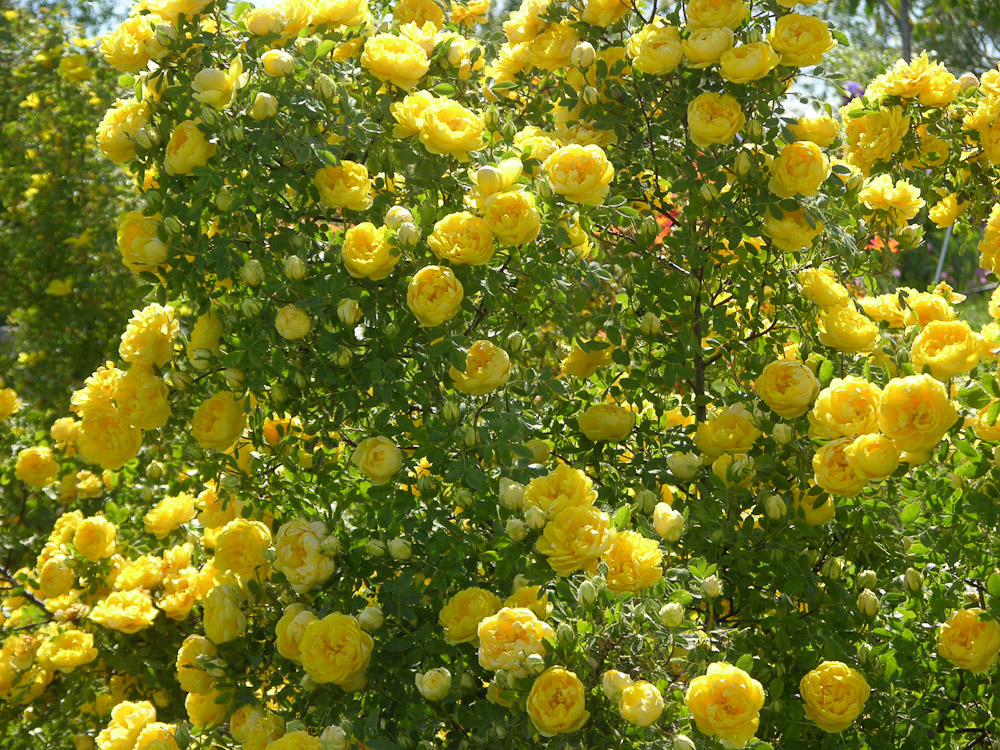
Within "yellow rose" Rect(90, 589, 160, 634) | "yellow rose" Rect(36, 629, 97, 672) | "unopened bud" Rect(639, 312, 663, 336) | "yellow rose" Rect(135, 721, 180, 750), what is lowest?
"yellow rose" Rect(36, 629, 97, 672)

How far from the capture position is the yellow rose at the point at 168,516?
1984mm

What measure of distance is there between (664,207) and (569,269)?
35 cm

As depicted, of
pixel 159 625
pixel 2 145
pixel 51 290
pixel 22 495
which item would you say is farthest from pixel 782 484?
pixel 2 145

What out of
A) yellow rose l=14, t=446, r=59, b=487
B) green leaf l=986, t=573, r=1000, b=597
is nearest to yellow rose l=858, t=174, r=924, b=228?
green leaf l=986, t=573, r=1000, b=597

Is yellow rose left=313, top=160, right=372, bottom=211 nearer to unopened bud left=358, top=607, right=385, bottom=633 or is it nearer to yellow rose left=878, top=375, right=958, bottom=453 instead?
unopened bud left=358, top=607, right=385, bottom=633

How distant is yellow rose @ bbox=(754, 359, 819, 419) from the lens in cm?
143

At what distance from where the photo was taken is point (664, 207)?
1.78 metres

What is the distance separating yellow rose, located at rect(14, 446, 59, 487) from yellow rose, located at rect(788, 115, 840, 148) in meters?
2.00

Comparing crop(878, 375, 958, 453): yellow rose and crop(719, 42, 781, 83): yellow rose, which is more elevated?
crop(719, 42, 781, 83): yellow rose

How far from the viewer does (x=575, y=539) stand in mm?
1215

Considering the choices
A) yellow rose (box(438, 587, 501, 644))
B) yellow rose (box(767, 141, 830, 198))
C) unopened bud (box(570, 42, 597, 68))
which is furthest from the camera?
unopened bud (box(570, 42, 597, 68))

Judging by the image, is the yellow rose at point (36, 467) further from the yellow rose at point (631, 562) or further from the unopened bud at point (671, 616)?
the unopened bud at point (671, 616)

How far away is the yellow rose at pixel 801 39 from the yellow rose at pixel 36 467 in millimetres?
2023

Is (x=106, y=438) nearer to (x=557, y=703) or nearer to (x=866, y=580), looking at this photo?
(x=557, y=703)
